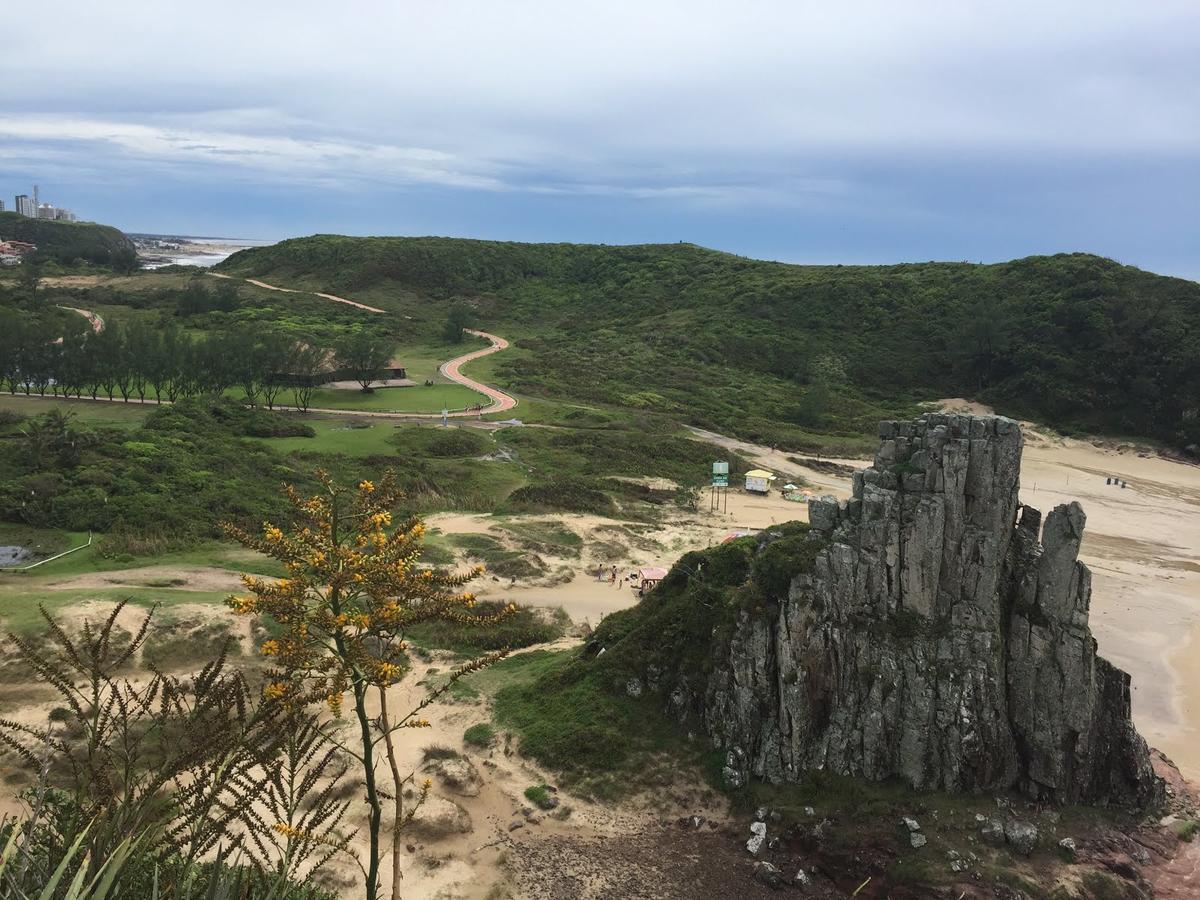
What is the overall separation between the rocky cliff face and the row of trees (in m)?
48.4

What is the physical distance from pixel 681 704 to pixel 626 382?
62809 millimetres

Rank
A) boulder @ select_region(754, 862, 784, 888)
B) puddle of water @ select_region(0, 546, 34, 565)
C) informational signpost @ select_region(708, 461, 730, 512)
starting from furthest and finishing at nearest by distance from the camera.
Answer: informational signpost @ select_region(708, 461, 730, 512), puddle of water @ select_region(0, 546, 34, 565), boulder @ select_region(754, 862, 784, 888)

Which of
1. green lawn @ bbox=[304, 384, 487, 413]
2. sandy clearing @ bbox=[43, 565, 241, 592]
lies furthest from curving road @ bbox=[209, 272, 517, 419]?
sandy clearing @ bbox=[43, 565, 241, 592]

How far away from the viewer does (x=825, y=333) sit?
3967 inches

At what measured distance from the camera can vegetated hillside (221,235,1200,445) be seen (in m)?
75.6

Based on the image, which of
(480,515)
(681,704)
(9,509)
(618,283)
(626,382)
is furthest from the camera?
(618,283)

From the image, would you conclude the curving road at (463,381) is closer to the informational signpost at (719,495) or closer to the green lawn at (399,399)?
the green lawn at (399,399)

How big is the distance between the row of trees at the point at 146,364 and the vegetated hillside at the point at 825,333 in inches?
864

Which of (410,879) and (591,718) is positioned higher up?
(591,718)

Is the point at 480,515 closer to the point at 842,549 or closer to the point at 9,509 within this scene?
the point at 9,509

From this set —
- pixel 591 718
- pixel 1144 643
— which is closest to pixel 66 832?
pixel 591 718

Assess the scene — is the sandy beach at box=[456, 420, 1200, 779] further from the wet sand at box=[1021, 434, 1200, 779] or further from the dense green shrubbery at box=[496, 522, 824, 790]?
the dense green shrubbery at box=[496, 522, 824, 790]

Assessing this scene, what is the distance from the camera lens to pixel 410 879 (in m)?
16.5

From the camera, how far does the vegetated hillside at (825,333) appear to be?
2977 inches
